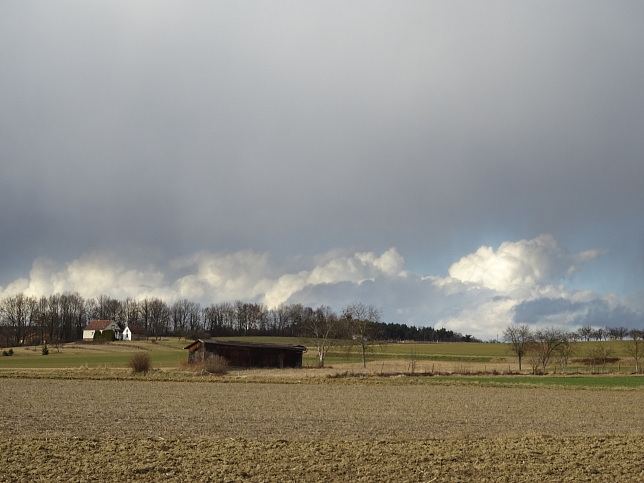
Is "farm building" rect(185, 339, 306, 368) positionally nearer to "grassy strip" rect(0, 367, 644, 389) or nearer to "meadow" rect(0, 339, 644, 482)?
"grassy strip" rect(0, 367, 644, 389)

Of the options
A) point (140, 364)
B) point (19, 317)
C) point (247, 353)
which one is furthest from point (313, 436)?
point (19, 317)

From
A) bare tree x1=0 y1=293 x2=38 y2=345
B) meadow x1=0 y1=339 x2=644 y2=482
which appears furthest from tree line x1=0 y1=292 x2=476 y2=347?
meadow x1=0 y1=339 x2=644 y2=482

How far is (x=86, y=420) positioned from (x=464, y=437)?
13.6 meters

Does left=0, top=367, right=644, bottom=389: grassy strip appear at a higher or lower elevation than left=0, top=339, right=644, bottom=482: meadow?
lower

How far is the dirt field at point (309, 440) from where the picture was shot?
1418 cm

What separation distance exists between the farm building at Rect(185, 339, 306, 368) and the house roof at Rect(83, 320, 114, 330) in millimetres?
90296

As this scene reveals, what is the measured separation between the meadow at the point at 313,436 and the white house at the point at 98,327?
12568 centimetres

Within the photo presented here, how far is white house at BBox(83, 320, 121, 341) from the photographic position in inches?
6270

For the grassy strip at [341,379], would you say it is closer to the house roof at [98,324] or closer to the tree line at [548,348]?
the tree line at [548,348]

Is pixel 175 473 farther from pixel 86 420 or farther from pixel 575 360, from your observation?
pixel 575 360

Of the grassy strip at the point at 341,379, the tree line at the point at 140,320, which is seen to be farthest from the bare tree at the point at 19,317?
the grassy strip at the point at 341,379

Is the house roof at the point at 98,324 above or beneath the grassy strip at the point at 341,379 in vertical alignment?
above

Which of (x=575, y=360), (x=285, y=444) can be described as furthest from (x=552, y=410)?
(x=575, y=360)

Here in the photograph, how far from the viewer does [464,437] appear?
1997 cm
